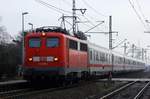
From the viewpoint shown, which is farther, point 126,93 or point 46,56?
point 126,93

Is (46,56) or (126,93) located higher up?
(46,56)

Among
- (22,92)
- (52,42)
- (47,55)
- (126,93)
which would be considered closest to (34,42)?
(52,42)

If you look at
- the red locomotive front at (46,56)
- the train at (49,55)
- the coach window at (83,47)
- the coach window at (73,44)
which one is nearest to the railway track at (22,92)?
the train at (49,55)

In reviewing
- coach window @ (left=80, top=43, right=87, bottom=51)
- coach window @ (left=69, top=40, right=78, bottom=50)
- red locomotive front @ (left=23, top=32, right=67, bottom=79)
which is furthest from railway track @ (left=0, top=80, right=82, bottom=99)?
coach window @ (left=80, top=43, right=87, bottom=51)

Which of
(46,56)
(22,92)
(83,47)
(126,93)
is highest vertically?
(83,47)

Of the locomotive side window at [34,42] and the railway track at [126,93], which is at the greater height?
the locomotive side window at [34,42]

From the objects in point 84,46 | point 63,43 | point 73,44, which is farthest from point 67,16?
point 63,43

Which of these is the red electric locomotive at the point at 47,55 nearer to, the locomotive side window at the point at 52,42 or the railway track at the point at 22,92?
the locomotive side window at the point at 52,42

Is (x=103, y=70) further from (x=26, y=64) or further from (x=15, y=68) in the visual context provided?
(x=26, y=64)

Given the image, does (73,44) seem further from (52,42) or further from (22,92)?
(22,92)

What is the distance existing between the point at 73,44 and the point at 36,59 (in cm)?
355

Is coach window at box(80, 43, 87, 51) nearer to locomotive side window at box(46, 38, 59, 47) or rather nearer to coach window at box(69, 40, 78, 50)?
coach window at box(69, 40, 78, 50)

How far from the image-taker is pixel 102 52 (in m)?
48.4

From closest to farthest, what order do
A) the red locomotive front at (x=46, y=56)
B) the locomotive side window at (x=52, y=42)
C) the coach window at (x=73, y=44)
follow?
the red locomotive front at (x=46, y=56), the locomotive side window at (x=52, y=42), the coach window at (x=73, y=44)
